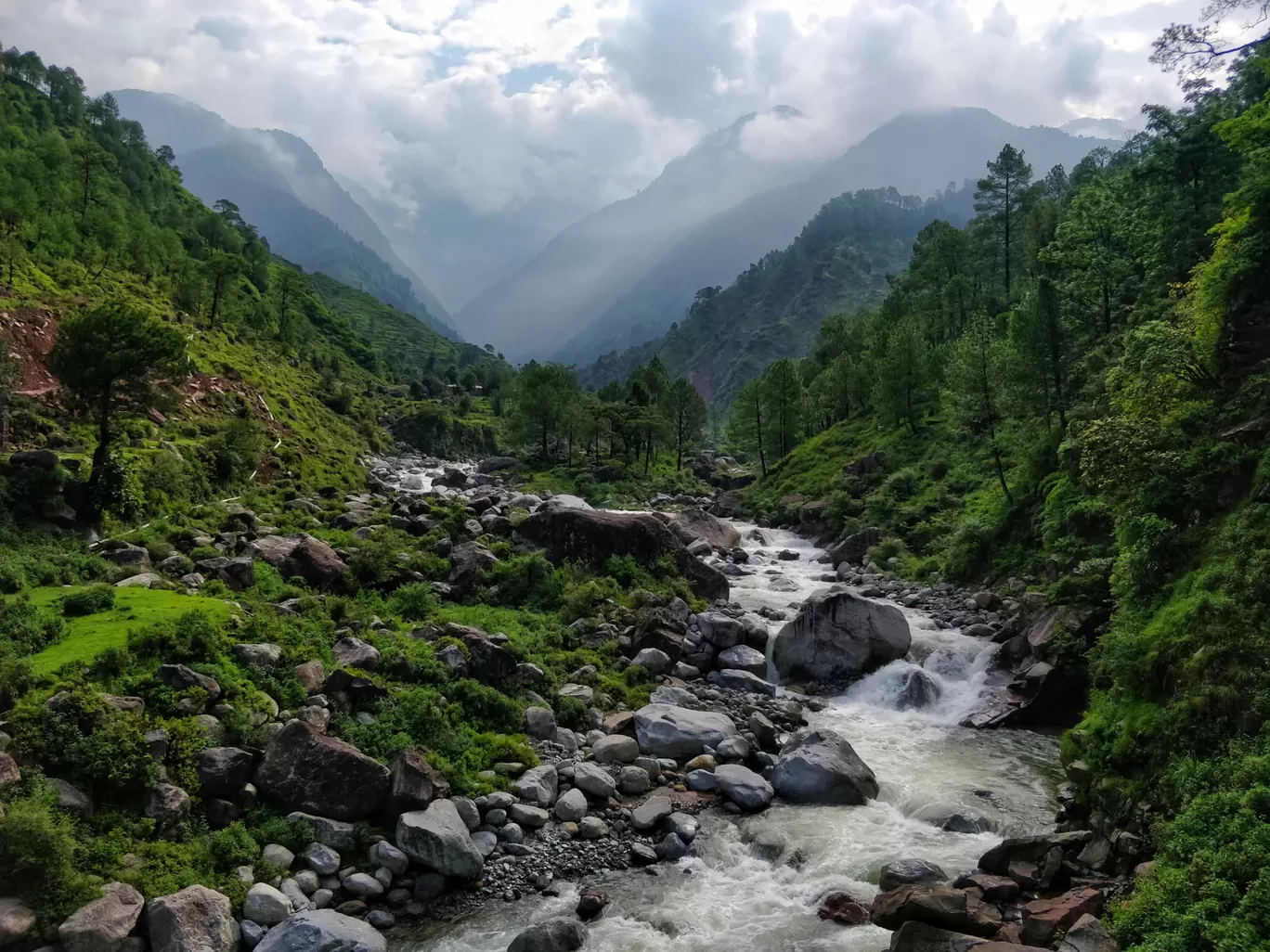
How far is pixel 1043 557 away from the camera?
3912cm

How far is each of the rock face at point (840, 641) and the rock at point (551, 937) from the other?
19.6 meters

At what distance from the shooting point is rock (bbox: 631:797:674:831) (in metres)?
21.3

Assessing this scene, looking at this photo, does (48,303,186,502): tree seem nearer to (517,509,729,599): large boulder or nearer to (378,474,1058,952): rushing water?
(517,509,729,599): large boulder

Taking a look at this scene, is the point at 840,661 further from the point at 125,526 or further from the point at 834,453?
the point at 834,453

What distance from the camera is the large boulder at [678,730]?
2566 centimetres

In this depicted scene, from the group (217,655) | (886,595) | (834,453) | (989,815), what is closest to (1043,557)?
(886,595)

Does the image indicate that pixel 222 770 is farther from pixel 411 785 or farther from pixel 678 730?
pixel 678 730

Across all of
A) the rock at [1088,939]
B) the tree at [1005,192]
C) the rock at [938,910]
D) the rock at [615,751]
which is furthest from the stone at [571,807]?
the tree at [1005,192]

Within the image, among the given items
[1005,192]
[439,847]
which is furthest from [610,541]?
[1005,192]

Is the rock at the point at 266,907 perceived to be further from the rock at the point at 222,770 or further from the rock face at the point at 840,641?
the rock face at the point at 840,641

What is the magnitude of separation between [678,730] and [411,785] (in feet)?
31.5

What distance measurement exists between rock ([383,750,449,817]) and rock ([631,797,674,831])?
547 cm

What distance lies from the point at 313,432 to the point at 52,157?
61.2 meters

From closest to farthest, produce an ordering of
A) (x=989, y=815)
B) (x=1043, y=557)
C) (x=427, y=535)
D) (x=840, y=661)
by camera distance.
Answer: (x=989, y=815) → (x=840, y=661) → (x=1043, y=557) → (x=427, y=535)
